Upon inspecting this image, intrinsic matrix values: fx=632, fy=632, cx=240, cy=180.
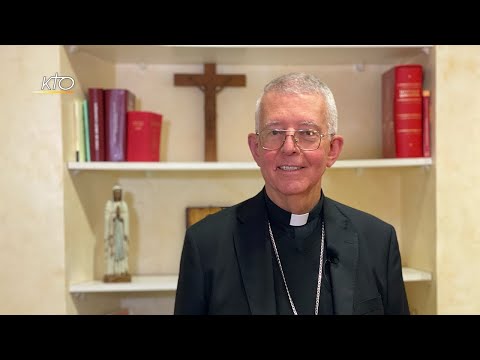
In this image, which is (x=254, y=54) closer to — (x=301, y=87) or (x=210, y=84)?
(x=210, y=84)

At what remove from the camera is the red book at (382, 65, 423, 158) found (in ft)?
6.91

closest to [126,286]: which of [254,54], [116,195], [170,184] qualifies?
[116,195]

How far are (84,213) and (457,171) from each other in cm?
125

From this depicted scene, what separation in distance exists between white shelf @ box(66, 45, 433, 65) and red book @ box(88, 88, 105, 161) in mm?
155

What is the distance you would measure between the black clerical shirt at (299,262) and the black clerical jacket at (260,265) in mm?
30

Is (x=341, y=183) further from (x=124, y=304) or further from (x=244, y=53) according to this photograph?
(x=124, y=304)

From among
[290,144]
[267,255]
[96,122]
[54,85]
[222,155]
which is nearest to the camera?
[290,144]

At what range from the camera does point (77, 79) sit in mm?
2074

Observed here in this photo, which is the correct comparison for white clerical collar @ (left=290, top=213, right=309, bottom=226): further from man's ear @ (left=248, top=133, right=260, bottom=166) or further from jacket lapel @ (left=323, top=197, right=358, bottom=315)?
man's ear @ (left=248, top=133, right=260, bottom=166)

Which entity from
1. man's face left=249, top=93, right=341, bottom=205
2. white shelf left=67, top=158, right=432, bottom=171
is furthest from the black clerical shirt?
white shelf left=67, top=158, right=432, bottom=171

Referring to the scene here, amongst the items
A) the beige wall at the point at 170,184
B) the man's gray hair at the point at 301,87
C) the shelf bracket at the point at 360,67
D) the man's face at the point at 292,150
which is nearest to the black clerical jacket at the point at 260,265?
the man's face at the point at 292,150

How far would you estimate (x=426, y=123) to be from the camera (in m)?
2.10

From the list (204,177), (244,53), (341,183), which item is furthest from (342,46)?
(204,177)

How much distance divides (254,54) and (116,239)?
78 cm
